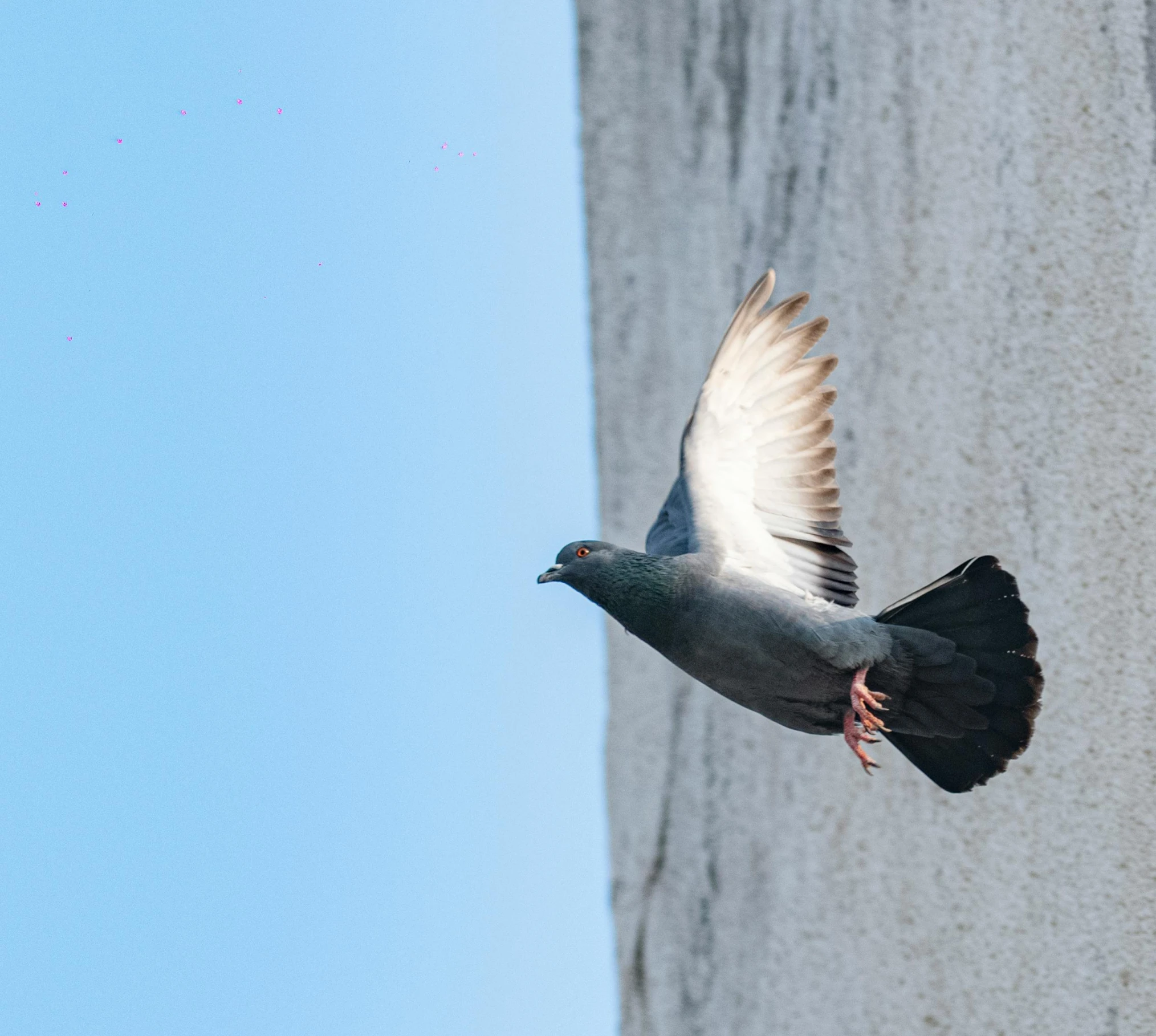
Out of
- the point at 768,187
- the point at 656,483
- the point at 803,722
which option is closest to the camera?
the point at 803,722

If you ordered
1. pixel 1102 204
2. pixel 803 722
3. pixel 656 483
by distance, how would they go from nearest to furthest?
pixel 803 722 < pixel 1102 204 < pixel 656 483

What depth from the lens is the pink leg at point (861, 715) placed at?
1.85m

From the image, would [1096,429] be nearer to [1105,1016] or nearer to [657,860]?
[1105,1016]

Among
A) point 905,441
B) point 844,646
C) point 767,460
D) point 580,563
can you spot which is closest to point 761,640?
point 844,646

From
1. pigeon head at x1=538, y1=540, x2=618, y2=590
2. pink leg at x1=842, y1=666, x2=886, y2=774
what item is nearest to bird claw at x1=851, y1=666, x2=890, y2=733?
pink leg at x1=842, y1=666, x2=886, y2=774

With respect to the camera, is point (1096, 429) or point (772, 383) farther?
point (1096, 429)

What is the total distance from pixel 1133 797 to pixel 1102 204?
4.31 ft

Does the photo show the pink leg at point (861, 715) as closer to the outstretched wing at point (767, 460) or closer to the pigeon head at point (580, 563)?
the outstretched wing at point (767, 460)

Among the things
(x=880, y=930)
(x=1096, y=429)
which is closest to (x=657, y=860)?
(x=880, y=930)

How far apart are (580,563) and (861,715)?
1.52ft

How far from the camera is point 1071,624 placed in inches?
115

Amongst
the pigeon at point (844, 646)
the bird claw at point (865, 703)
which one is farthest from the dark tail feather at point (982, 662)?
the bird claw at point (865, 703)

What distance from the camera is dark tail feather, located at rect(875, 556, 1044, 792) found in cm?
186

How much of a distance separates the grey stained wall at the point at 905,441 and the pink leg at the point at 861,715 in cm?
119
